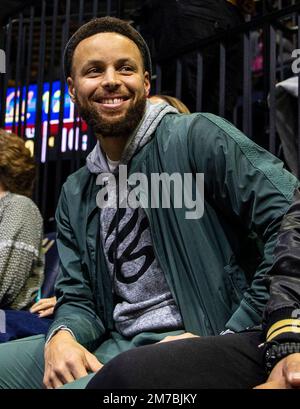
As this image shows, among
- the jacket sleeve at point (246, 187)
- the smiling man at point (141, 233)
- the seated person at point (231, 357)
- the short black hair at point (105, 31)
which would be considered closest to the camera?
the seated person at point (231, 357)

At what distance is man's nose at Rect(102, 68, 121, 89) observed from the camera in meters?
2.15

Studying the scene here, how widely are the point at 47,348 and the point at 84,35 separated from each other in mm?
1065


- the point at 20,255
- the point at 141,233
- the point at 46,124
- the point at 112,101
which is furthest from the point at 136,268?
the point at 46,124

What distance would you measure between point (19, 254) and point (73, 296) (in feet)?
2.58

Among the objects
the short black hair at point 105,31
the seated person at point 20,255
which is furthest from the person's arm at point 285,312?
the seated person at point 20,255

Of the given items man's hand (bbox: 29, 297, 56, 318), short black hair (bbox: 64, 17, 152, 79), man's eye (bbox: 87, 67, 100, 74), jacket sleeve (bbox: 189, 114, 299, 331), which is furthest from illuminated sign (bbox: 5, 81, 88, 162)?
jacket sleeve (bbox: 189, 114, 299, 331)

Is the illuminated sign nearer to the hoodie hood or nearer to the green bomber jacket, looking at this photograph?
the hoodie hood

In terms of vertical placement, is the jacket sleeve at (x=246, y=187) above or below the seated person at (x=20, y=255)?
above

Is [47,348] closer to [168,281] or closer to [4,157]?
[168,281]

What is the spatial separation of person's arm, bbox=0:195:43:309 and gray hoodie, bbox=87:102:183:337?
824 millimetres

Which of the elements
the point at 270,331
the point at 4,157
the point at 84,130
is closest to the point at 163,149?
the point at 270,331

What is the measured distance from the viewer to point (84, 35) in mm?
2273

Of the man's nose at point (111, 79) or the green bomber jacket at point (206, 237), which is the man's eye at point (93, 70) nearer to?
the man's nose at point (111, 79)

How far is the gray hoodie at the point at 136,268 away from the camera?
2.01m
